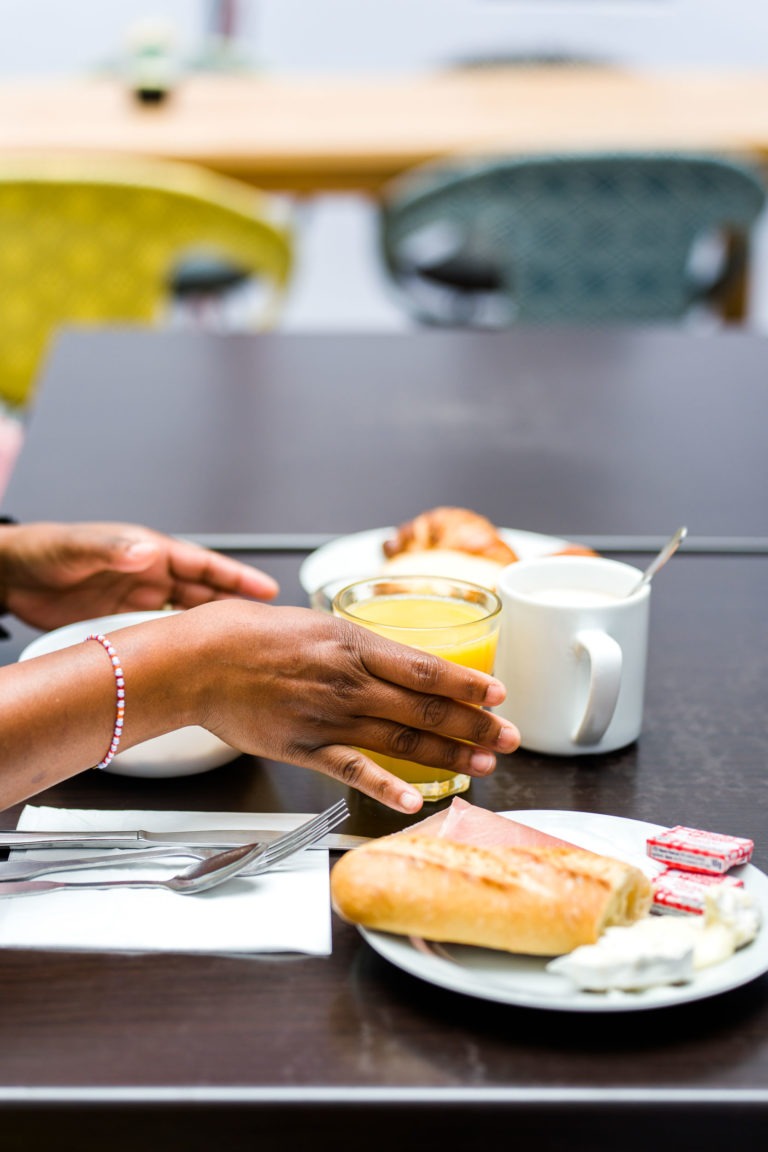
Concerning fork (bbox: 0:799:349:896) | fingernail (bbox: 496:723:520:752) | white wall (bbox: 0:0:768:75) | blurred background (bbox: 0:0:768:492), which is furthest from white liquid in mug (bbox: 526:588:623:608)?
white wall (bbox: 0:0:768:75)

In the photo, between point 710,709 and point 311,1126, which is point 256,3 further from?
point 311,1126

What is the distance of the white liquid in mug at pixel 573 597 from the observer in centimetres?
85

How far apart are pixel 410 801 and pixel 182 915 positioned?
0.13m

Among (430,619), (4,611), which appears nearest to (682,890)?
(430,619)

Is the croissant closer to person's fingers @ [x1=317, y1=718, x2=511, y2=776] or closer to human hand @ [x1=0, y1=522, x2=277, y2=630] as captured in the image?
human hand @ [x1=0, y1=522, x2=277, y2=630]

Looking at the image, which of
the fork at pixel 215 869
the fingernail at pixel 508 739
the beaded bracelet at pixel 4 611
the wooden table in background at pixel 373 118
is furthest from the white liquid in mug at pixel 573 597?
the wooden table in background at pixel 373 118

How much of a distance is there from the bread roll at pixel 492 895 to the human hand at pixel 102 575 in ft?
1.40

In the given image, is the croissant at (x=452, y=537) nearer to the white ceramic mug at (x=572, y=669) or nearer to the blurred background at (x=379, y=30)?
the white ceramic mug at (x=572, y=669)

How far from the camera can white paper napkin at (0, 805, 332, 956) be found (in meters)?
0.66

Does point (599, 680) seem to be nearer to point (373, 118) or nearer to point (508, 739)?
point (508, 739)

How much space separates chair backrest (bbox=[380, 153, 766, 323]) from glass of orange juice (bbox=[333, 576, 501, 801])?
1688 mm

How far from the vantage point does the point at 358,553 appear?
111 centimetres

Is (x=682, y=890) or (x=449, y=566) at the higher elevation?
(x=449, y=566)

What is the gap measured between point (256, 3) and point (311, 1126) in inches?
205
